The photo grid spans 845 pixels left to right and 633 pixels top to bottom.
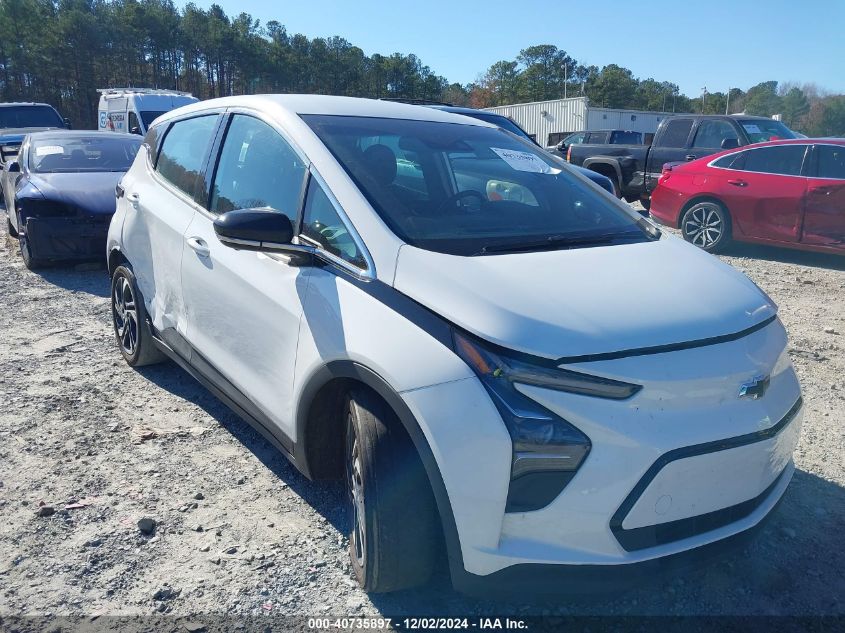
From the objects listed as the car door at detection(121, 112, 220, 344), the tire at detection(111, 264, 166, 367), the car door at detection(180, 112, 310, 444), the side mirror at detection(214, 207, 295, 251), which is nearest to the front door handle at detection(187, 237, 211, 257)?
the car door at detection(180, 112, 310, 444)

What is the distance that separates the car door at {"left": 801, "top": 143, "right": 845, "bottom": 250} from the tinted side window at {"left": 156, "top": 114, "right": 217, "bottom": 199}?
23.4 feet

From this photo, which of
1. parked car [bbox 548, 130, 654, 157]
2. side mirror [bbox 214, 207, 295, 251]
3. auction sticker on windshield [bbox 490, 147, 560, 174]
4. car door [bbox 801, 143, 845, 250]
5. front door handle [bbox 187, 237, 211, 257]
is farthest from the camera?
parked car [bbox 548, 130, 654, 157]

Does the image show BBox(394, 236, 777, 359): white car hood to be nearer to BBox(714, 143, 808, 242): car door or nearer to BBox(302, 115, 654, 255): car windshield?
BBox(302, 115, 654, 255): car windshield

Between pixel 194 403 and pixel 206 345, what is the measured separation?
1.01 metres

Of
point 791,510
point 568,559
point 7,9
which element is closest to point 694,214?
point 791,510

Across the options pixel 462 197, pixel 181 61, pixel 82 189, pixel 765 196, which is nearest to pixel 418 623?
pixel 462 197

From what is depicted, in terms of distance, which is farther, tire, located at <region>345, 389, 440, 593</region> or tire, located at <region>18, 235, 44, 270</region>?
tire, located at <region>18, 235, 44, 270</region>

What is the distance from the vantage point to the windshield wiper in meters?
2.58

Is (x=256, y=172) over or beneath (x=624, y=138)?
beneath

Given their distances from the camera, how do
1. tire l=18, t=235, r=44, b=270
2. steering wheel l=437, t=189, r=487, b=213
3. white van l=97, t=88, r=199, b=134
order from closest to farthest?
steering wheel l=437, t=189, r=487, b=213 < tire l=18, t=235, r=44, b=270 < white van l=97, t=88, r=199, b=134

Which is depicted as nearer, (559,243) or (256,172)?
(559,243)

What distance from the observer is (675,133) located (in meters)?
12.4

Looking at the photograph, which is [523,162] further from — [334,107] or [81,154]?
[81,154]

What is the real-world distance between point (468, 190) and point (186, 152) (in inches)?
71.2
